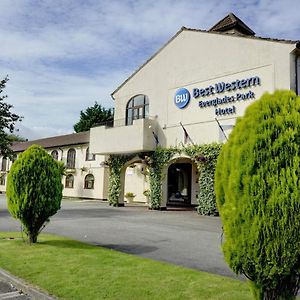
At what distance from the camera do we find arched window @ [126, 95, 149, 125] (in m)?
23.6

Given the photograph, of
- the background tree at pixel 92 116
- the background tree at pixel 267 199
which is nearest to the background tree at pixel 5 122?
the background tree at pixel 267 199

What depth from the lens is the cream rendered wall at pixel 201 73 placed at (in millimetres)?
17078

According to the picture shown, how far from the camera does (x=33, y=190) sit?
8.74 meters

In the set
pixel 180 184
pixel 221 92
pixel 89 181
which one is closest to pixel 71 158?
pixel 89 181

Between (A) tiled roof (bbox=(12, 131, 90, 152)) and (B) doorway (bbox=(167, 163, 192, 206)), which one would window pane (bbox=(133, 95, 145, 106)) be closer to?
(B) doorway (bbox=(167, 163, 192, 206))

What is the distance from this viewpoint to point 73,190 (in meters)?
34.4

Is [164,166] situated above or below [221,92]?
below

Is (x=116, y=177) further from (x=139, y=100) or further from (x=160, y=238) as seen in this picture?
(x=160, y=238)

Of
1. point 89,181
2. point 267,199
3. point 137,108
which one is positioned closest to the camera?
point 267,199

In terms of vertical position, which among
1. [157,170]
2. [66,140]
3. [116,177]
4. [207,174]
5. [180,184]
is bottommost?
[180,184]

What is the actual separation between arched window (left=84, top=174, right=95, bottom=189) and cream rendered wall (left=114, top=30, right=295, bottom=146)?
9.94 m

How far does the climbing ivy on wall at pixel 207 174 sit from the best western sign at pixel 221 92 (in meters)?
1.98

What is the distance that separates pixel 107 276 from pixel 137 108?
18.7 m

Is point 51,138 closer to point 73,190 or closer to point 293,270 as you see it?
point 73,190
